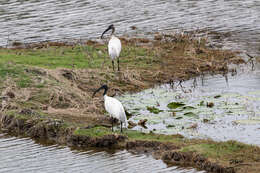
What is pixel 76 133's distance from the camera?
42.3 ft

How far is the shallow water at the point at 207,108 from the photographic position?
13227mm

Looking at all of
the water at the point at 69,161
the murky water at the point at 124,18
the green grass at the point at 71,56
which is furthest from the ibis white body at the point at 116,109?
the murky water at the point at 124,18

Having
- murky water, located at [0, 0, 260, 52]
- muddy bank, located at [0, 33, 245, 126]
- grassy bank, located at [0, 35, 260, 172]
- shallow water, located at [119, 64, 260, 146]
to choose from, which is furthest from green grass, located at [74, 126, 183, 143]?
murky water, located at [0, 0, 260, 52]

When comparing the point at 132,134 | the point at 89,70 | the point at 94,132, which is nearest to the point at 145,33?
the point at 89,70

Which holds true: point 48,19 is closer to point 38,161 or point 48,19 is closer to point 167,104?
point 167,104

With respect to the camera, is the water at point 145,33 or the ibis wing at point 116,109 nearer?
the water at point 145,33

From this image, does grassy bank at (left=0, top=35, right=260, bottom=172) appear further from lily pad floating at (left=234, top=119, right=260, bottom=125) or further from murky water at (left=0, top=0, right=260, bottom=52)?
murky water at (left=0, top=0, right=260, bottom=52)

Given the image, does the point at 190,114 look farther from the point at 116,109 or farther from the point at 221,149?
the point at 221,149

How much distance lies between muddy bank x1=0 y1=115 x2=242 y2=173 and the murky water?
12352 millimetres

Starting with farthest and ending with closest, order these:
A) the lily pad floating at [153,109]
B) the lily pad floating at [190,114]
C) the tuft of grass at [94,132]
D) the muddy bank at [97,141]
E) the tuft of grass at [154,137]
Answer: the lily pad floating at [153,109] < the lily pad floating at [190,114] < the tuft of grass at [94,132] < the tuft of grass at [154,137] < the muddy bank at [97,141]

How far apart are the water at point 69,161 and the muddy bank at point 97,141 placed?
0.25 m

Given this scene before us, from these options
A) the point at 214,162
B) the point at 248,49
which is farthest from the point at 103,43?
the point at 214,162

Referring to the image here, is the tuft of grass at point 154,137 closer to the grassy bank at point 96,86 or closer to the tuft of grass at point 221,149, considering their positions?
the grassy bank at point 96,86

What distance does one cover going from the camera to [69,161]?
11.7 metres
